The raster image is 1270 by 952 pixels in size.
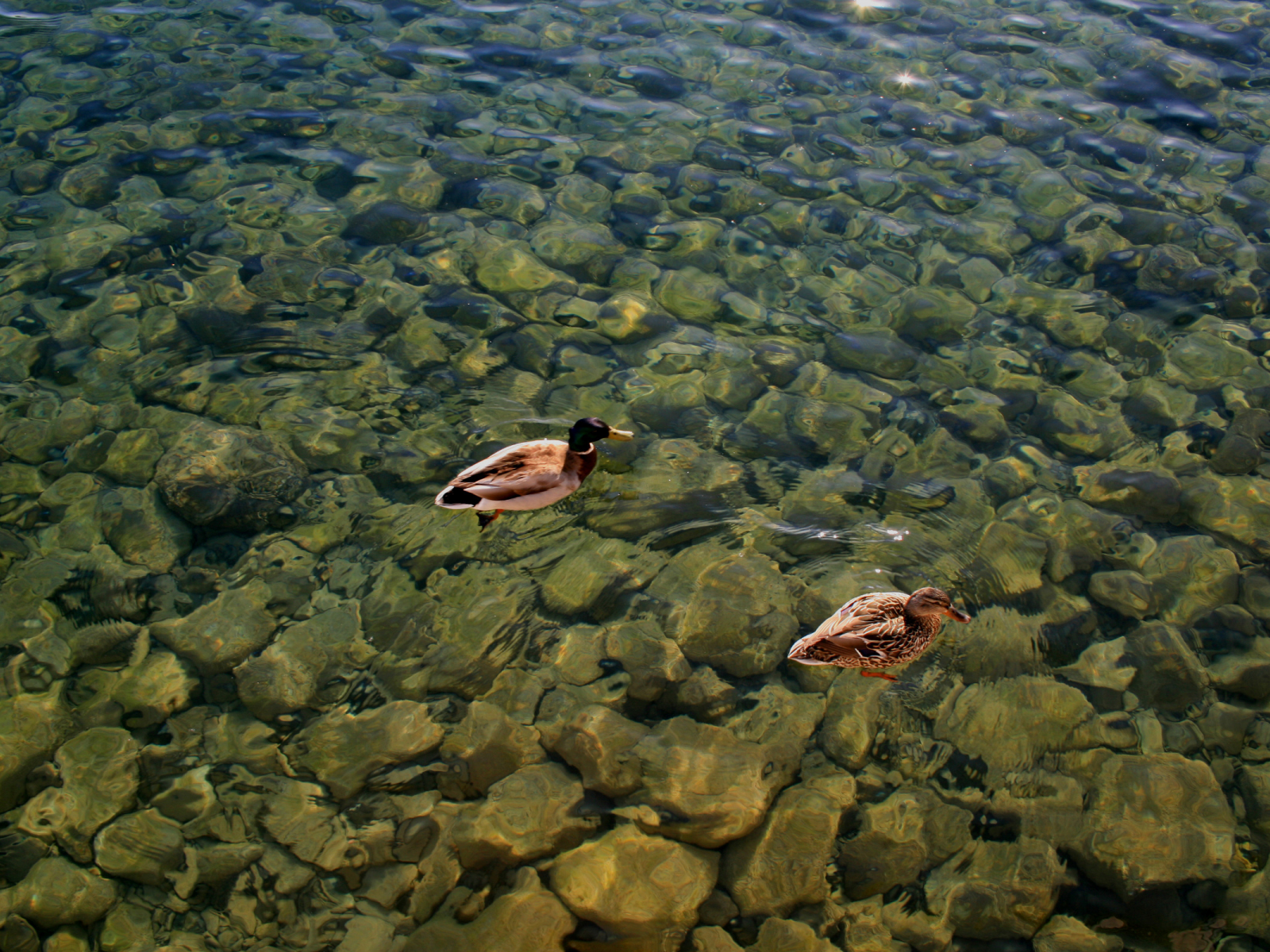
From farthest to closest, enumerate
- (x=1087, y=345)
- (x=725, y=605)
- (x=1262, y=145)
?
(x=1262, y=145), (x=1087, y=345), (x=725, y=605)

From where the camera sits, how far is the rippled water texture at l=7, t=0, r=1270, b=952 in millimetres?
3391

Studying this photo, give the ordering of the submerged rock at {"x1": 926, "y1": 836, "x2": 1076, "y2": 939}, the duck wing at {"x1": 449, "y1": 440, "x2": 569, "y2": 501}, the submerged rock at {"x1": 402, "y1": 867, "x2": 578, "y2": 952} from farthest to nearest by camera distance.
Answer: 1. the duck wing at {"x1": 449, "y1": 440, "x2": 569, "y2": 501}
2. the submerged rock at {"x1": 926, "y1": 836, "x2": 1076, "y2": 939}
3. the submerged rock at {"x1": 402, "y1": 867, "x2": 578, "y2": 952}

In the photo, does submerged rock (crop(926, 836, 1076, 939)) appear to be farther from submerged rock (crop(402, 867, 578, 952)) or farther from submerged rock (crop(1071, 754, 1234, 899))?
submerged rock (crop(402, 867, 578, 952))

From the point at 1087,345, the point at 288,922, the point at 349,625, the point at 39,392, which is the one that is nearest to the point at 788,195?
the point at 1087,345

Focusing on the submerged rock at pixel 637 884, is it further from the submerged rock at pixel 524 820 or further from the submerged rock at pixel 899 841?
the submerged rock at pixel 899 841

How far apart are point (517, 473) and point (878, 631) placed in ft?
5.99

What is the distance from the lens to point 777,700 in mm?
3873

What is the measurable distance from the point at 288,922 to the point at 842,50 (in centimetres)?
785

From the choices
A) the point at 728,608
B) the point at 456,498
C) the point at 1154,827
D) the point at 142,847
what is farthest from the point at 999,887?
the point at 142,847

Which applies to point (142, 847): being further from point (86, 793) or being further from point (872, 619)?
point (872, 619)

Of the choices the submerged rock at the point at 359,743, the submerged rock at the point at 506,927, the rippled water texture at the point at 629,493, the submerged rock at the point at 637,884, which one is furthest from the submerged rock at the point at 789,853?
the submerged rock at the point at 359,743

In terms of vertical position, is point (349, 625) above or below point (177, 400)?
below

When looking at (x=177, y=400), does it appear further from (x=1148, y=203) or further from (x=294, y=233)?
(x=1148, y=203)

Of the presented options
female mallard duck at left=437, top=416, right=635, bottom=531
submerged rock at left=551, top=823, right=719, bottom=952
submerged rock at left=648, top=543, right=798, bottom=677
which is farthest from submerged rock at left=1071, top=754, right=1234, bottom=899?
female mallard duck at left=437, top=416, right=635, bottom=531
